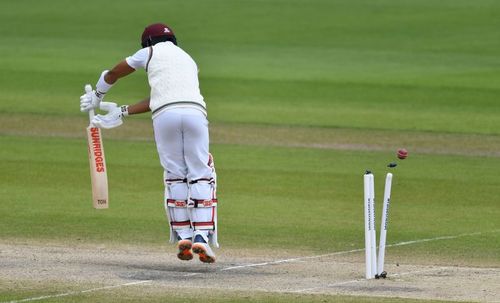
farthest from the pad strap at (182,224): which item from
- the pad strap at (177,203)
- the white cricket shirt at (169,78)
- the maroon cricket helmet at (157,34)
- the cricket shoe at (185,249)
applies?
the maroon cricket helmet at (157,34)

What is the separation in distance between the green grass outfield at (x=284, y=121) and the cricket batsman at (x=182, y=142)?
54.3 inches

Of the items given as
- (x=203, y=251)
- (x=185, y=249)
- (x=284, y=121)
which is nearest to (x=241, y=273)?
(x=203, y=251)

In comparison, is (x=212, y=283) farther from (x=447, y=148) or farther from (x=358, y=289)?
(x=447, y=148)

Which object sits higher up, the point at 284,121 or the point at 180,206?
the point at 284,121

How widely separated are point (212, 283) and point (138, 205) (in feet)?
14.7

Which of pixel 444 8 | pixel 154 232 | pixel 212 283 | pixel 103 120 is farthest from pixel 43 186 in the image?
pixel 444 8

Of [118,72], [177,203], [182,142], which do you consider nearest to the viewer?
[182,142]

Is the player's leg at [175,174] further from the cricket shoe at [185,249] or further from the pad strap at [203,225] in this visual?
the pad strap at [203,225]

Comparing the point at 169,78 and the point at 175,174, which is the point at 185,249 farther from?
the point at 169,78

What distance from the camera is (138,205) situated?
1503cm

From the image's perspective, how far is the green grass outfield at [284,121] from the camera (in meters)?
13.9

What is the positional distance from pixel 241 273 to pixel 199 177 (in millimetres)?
851

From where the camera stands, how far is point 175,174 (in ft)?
37.2

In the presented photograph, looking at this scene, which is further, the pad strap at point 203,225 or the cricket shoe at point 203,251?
the pad strap at point 203,225
